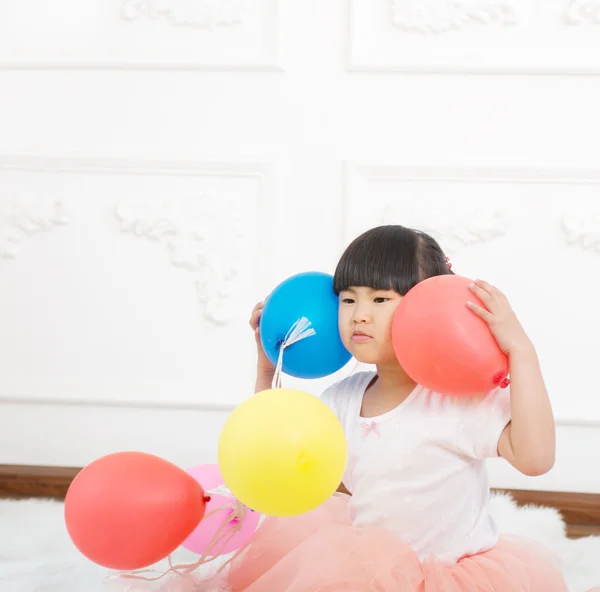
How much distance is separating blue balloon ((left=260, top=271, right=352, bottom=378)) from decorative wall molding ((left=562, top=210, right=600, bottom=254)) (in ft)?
3.07

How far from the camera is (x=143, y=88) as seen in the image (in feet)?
6.31

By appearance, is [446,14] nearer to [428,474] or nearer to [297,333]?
[297,333]

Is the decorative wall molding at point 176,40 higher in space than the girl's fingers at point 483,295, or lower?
higher

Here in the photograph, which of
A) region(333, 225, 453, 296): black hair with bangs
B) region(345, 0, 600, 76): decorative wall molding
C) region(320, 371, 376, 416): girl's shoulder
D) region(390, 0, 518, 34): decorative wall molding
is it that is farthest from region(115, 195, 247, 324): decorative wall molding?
region(333, 225, 453, 296): black hair with bangs

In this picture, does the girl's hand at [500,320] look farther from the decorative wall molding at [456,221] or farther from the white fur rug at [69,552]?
the decorative wall molding at [456,221]

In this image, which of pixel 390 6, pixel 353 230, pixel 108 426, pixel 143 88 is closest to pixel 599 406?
pixel 353 230

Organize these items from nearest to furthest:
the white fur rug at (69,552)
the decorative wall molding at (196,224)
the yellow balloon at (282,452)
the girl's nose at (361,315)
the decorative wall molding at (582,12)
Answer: the yellow balloon at (282,452)
the girl's nose at (361,315)
the white fur rug at (69,552)
the decorative wall molding at (582,12)
the decorative wall molding at (196,224)

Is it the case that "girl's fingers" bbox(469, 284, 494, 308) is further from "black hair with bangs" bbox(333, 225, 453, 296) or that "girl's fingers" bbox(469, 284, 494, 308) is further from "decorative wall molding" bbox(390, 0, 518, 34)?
"decorative wall molding" bbox(390, 0, 518, 34)

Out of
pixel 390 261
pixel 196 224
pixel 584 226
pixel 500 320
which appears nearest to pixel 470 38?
pixel 584 226

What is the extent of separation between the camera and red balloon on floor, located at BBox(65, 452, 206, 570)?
3.23ft

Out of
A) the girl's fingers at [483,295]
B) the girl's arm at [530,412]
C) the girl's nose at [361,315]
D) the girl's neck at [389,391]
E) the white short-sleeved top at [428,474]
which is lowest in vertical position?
the white short-sleeved top at [428,474]

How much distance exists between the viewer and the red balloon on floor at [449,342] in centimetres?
95

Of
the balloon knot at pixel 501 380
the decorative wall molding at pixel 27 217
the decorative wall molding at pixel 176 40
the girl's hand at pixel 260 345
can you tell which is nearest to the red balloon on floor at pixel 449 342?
the balloon knot at pixel 501 380

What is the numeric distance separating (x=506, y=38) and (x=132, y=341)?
1213 millimetres
